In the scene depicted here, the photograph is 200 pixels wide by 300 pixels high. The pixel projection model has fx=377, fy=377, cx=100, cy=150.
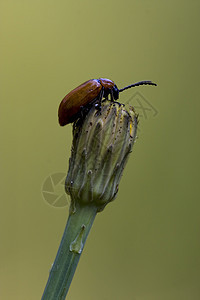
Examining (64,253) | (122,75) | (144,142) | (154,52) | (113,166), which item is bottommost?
(64,253)

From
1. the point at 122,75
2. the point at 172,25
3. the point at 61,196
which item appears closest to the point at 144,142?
the point at 122,75

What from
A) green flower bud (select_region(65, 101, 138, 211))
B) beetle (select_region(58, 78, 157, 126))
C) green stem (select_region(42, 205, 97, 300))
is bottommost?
green stem (select_region(42, 205, 97, 300))

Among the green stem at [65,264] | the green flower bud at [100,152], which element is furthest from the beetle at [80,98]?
the green stem at [65,264]

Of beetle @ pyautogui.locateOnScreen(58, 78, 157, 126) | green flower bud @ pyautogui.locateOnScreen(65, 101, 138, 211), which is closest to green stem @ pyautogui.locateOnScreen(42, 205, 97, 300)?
green flower bud @ pyautogui.locateOnScreen(65, 101, 138, 211)

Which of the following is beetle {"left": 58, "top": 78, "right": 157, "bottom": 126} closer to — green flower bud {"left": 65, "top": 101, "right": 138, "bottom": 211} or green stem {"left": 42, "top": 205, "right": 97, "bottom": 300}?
green flower bud {"left": 65, "top": 101, "right": 138, "bottom": 211}

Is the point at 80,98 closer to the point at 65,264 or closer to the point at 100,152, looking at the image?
the point at 100,152

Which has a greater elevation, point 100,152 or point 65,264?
point 100,152

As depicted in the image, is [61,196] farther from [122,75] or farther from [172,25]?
[172,25]

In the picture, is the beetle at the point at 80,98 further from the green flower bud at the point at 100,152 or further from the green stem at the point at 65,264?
the green stem at the point at 65,264

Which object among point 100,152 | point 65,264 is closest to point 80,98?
point 100,152
